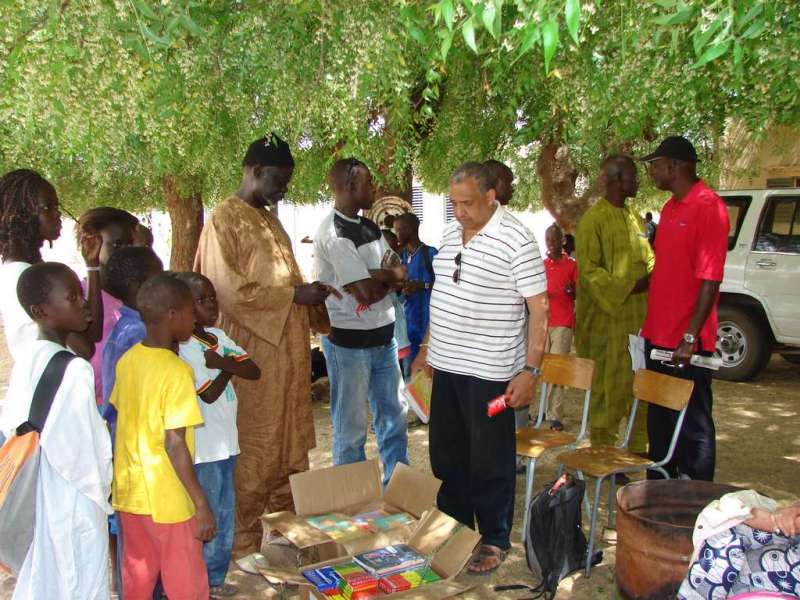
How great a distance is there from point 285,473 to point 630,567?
185 cm

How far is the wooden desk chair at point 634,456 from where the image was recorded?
392 centimetres

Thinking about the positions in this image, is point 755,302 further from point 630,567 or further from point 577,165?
point 630,567

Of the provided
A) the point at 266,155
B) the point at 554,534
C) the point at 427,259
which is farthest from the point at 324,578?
the point at 427,259

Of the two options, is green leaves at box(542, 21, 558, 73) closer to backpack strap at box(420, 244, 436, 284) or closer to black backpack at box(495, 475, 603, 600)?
black backpack at box(495, 475, 603, 600)

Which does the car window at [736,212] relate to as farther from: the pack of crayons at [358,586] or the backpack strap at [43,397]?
the backpack strap at [43,397]

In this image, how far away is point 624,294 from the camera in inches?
200

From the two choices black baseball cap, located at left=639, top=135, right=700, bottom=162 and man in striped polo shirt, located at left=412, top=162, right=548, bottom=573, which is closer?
man in striped polo shirt, located at left=412, top=162, right=548, bottom=573

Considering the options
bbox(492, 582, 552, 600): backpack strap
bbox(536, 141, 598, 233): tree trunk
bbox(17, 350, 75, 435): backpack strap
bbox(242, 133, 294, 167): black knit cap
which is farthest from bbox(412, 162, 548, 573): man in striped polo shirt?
bbox(536, 141, 598, 233): tree trunk

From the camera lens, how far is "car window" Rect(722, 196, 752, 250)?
8.18 metres

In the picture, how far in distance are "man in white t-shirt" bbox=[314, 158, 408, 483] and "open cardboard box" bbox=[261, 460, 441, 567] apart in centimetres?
68

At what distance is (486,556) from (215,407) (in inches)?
63.2

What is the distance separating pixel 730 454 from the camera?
19.3 ft

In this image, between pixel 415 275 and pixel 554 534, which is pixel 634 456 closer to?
pixel 554 534

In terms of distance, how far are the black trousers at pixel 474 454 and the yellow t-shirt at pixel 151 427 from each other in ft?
4.82
